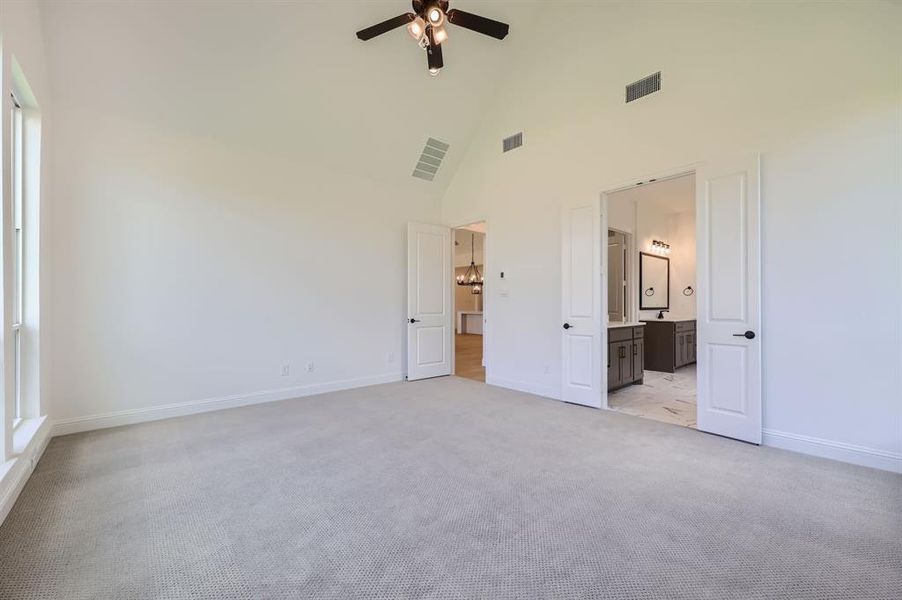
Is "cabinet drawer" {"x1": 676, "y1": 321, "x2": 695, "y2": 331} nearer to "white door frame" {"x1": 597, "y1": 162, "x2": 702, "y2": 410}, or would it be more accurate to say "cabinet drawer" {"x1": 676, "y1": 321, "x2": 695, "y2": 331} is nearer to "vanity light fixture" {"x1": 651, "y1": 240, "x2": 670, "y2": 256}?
"vanity light fixture" {"x1": 651, "y1": 240, "x2": 670, "y2": 256}

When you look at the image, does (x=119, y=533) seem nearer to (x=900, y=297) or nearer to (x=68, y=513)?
(x=68, y=513)

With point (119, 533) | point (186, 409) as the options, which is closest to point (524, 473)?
point (119, 533)

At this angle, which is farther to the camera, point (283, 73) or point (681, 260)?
point (681, 260)

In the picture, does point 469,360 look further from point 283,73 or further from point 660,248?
point 283,73

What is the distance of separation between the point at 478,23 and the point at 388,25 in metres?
0.73

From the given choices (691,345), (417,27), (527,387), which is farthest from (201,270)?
(691,345)

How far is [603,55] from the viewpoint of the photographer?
4023mm

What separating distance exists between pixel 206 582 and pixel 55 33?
4253 mm

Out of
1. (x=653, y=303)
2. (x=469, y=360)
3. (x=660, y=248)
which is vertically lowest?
(x=469, y=360)

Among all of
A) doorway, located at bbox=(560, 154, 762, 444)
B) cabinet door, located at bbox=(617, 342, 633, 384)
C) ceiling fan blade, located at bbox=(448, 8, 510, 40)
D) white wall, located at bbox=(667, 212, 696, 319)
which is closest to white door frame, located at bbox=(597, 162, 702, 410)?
doorway, located at bbox=(560, 154, 762, 444)

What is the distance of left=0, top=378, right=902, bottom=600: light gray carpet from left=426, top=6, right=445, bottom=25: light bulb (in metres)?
3.25

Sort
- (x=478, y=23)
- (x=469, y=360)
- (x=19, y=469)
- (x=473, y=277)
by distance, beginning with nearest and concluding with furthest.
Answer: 1. (x=19, y=469)
2. (x=478, y=23)
3. (x=469, y=360)
4. (x=473, y=277)

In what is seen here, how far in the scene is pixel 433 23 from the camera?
284 cm

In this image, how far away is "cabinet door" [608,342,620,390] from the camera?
15.6ft
